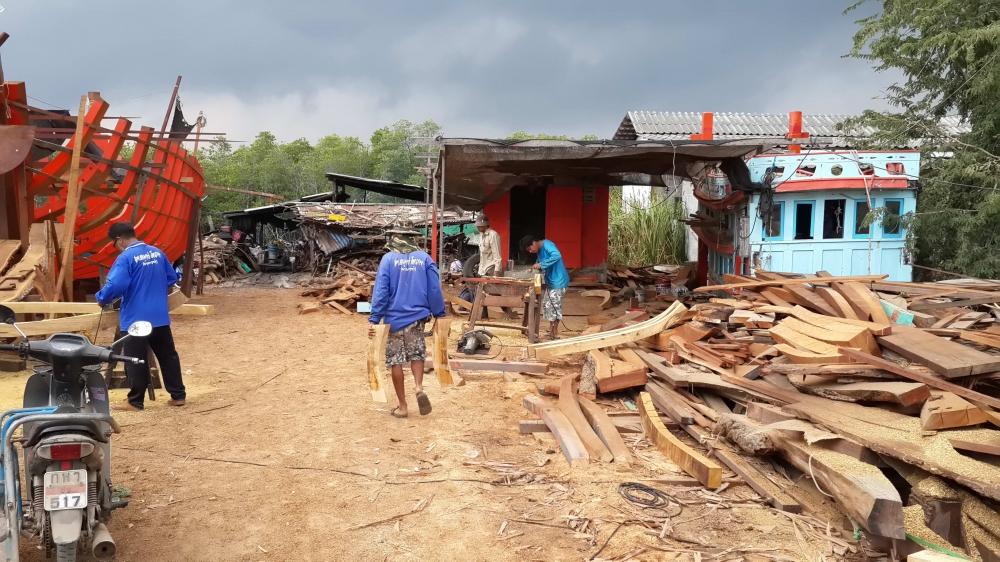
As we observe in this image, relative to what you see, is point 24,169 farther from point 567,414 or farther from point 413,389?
point 567,414

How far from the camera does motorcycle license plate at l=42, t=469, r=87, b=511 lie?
2807mm

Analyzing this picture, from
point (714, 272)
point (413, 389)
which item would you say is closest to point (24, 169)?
point (413, 389)

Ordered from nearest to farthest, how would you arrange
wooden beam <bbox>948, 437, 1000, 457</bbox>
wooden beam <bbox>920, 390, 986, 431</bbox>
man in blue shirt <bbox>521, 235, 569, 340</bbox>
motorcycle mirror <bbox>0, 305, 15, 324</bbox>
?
motorcycle mirror <bbox>0, 305, 15, 324</bbox> < wooden beam <bbox>948, 437, 1000, 457</bbox> < wooden beam <bbox>920, 390, 986, 431</bbox> < man in blue shirt <bbox>521, 235, 569, 340</bbox>

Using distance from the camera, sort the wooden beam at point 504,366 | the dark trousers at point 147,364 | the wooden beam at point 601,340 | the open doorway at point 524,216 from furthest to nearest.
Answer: the open doorway at point 524,216 < the wooden beam at point 504,366 < the wooden beam at point 601,340 < the dark trousers at point 147,364

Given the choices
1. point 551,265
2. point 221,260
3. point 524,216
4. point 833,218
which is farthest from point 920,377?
point 221,260

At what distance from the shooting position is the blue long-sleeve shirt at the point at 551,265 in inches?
377

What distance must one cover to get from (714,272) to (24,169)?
1231 cm

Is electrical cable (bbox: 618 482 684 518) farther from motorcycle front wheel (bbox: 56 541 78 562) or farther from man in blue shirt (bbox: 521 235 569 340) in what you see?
man in blue shirt (bbox: 521 235 569 340)

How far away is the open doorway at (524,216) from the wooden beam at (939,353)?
11.3 meters

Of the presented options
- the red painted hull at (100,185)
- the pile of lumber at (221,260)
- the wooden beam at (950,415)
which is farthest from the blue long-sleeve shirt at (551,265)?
the pile of lumber at (221,260)

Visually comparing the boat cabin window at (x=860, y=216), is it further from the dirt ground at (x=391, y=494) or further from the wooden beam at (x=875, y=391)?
the dirt ground at (x=391, y=494)

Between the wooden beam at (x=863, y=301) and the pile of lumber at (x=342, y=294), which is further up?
the wooden beam at (x=863, y=301)

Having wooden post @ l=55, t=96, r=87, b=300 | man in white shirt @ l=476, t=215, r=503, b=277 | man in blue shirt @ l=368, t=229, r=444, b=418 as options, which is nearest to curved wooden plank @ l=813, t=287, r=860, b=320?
man in blue shirt @ l=368, t=229, r=444, b=418

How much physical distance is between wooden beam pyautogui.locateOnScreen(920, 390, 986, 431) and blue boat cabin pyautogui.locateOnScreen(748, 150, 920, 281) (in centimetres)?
711
